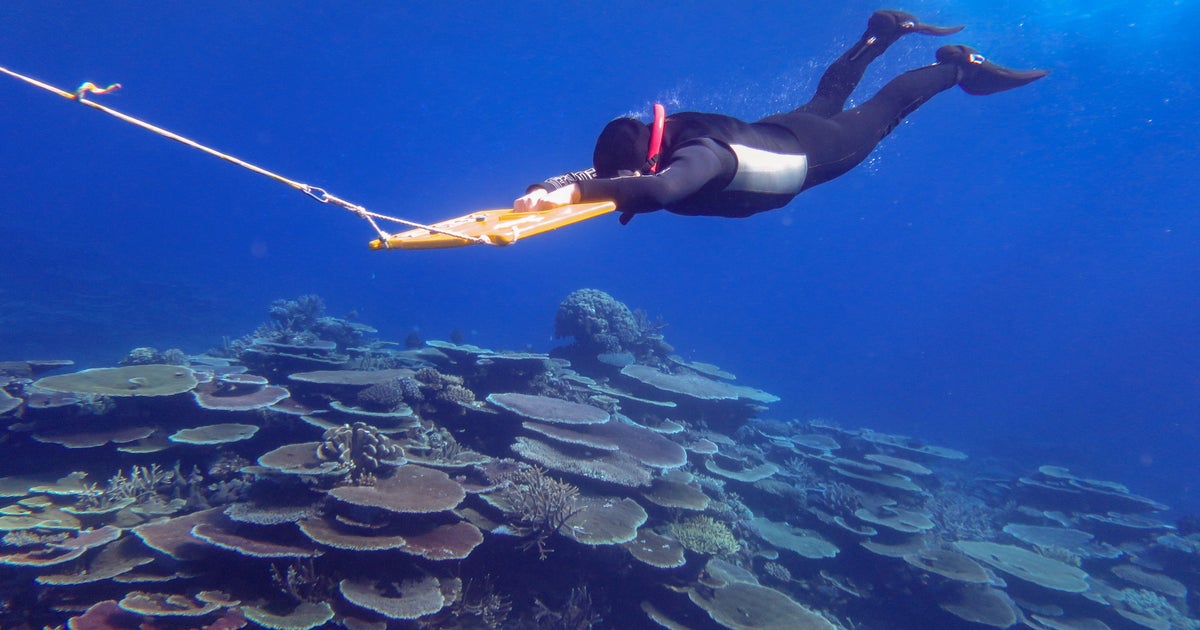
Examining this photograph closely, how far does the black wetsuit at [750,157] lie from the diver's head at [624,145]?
6.3 inches

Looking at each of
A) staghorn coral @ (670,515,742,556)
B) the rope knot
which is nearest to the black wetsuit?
the rope knot

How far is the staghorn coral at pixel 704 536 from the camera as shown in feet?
21.3

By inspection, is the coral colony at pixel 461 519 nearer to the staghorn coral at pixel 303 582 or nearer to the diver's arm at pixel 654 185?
the staghorn coral at pixel 303 582

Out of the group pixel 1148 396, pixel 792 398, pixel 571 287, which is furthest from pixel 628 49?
pixel 1148 396

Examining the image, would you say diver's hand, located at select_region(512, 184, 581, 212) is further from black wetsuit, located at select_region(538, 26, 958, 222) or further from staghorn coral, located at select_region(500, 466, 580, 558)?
staghorn coral, located at select_region(500, 466, 580, 558)

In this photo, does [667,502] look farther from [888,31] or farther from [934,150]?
[934,150]

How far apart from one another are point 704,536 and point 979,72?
6565 millimetres

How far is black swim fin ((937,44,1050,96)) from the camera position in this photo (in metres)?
5.68

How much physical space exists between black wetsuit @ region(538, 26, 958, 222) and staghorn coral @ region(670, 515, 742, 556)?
4.68 metres

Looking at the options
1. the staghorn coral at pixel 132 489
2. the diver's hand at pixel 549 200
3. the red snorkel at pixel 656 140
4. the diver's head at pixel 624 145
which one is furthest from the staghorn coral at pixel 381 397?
the red snorkel at pixel 656 140

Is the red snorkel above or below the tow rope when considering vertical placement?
above

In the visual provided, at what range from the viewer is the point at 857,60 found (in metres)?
5.94

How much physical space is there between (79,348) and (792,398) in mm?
47325

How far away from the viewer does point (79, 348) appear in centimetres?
1955
